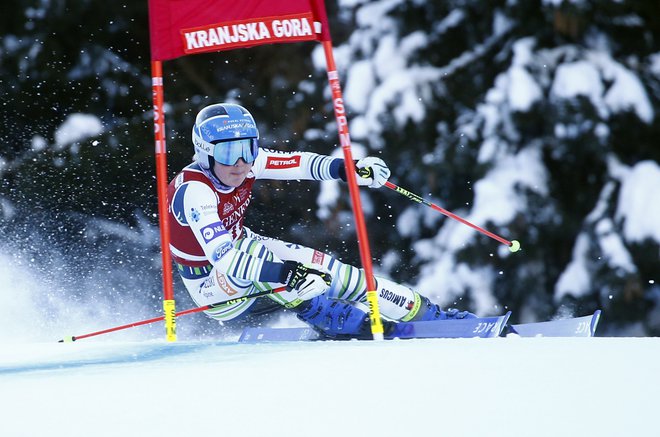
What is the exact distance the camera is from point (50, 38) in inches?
428

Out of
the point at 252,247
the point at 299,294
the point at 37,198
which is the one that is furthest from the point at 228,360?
the point at 37,198

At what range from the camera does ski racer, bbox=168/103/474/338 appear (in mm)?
5004

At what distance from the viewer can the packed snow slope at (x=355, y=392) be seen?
2.66 meters

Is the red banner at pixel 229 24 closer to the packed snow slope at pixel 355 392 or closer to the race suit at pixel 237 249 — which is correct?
the race suit at pixel 237 249

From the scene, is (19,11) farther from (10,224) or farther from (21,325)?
(21,325)

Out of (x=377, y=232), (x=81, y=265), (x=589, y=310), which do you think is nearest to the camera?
(x=589, y=310)

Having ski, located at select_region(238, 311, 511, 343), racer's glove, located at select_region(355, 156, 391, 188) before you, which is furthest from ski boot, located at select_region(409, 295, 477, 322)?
racer's glove, located at select_region(355, 156, 391, 188)

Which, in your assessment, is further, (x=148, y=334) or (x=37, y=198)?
(x=37, y=198)

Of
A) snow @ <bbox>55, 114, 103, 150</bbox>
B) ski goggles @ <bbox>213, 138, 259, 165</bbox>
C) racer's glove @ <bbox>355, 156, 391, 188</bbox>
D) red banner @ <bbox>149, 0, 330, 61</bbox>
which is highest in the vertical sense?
snow @ <bbox>55, 114, 103, 150</bbox>

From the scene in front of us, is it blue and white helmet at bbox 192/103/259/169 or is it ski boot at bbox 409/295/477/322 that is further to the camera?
ski boot at bbox 409/295/477/322

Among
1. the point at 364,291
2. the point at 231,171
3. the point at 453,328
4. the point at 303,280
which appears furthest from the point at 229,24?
the point at 453,328

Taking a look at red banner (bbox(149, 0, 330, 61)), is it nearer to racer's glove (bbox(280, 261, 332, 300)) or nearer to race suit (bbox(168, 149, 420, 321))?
race suit (bbox(168, 149, 420, 321))

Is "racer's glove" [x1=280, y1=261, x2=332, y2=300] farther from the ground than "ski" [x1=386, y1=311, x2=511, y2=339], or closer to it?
farther from the ground

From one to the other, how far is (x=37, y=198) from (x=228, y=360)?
24.8 feet
